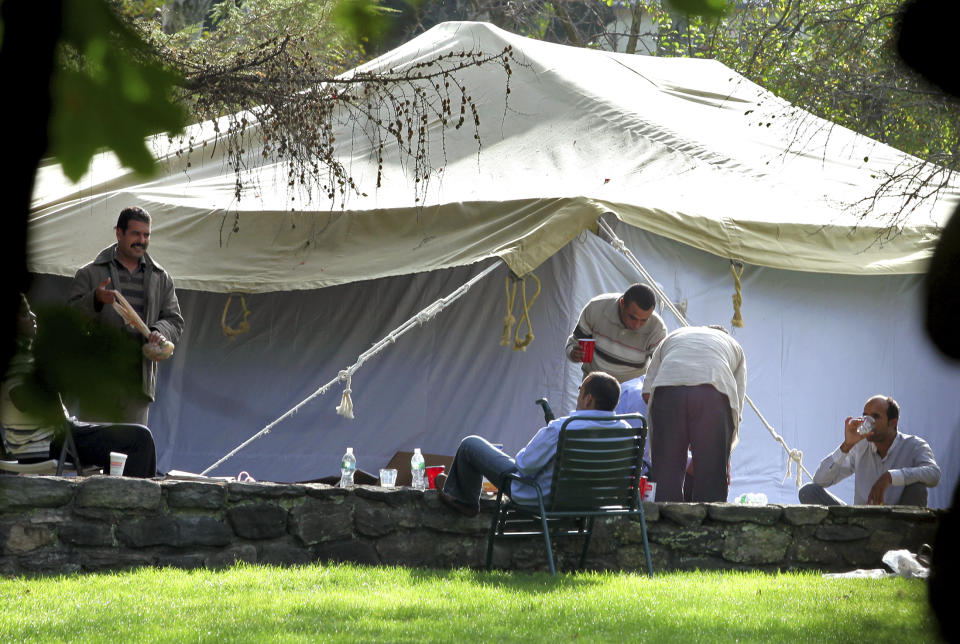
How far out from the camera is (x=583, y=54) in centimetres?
1040

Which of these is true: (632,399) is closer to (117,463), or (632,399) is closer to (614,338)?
(614,338)

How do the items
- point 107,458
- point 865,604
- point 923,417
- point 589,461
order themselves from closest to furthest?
point 865,604
point 589,461
point 107,458
point 923,417

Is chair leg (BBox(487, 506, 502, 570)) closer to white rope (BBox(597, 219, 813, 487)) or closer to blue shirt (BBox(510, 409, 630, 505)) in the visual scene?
blue shirt (BBox(510, 409, 630, 505))

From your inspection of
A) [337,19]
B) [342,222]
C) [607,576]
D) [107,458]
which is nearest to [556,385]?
[342,222]

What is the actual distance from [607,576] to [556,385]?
2.42 meters

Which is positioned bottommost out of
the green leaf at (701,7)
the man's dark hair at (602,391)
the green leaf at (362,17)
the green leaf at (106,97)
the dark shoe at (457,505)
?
the dark shoe at (457,505)

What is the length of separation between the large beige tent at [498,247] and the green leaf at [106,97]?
6.19m

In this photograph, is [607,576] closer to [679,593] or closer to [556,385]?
[679,593]

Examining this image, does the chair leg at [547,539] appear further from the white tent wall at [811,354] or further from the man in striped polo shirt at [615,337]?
the white tent wall at [811,354]

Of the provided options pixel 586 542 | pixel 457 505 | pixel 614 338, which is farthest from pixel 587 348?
pixel 457 505

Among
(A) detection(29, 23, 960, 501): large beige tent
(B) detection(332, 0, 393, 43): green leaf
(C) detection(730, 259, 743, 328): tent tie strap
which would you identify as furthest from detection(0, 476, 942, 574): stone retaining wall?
(B) detection(332, 0, 393, 43): green leaf

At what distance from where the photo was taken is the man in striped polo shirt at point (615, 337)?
6.92 m

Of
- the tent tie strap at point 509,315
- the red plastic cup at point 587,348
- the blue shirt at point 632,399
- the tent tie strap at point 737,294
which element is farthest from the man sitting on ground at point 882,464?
the tent tie strap at point 509,315

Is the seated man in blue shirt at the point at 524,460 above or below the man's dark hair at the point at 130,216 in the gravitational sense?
below
